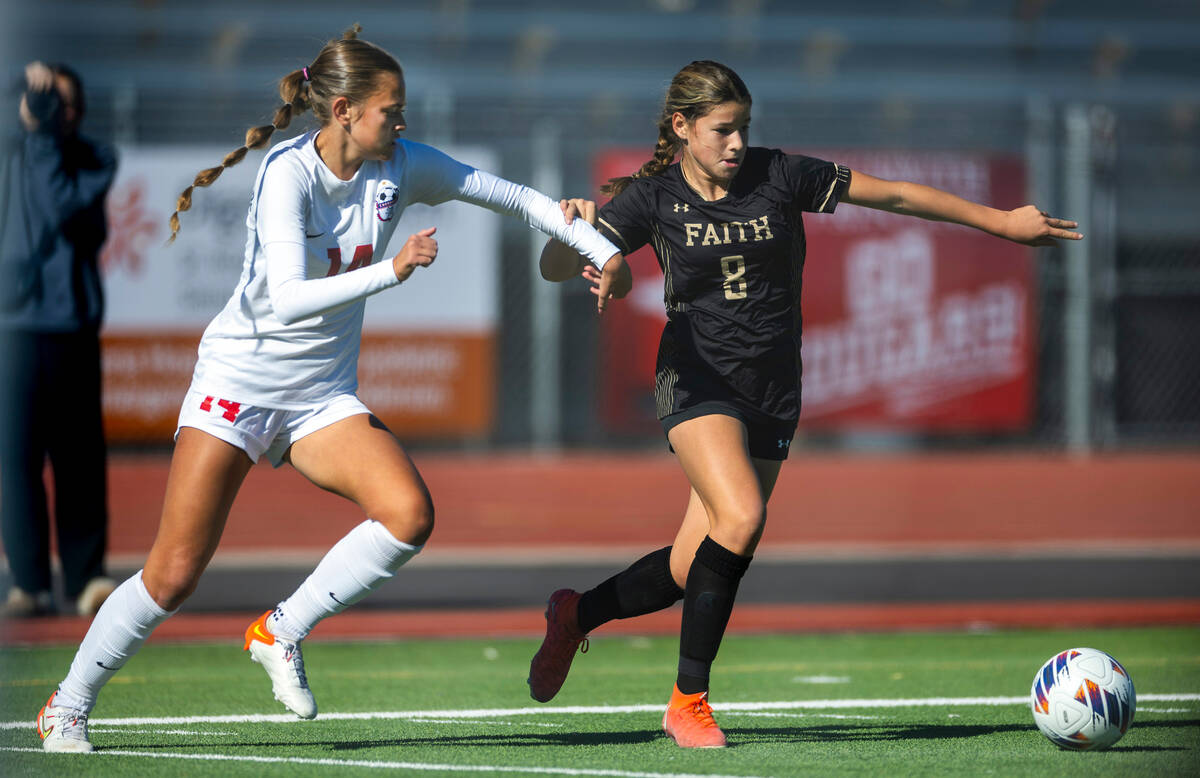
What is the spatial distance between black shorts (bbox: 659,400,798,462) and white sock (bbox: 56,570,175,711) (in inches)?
65.1

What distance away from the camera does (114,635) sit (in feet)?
14.9

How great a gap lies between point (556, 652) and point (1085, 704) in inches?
67.6

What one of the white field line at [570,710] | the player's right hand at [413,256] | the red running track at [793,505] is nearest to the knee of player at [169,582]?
the white field line at [570,710]

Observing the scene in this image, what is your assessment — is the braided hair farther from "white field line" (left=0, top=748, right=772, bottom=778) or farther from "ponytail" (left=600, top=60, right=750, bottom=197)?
"white field line" (left=0, top=748, right=772, bottom=778)

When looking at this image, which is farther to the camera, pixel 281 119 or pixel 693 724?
pixel 693 724

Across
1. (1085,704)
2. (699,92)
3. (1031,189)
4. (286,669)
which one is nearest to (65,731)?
(286,669)

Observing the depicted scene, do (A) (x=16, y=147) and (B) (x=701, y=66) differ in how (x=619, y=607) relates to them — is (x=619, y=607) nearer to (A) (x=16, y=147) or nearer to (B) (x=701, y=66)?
(B) (x=701, y=66)

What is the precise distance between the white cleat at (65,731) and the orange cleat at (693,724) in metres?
1.76

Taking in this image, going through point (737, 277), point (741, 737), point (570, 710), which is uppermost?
point (737, 277)

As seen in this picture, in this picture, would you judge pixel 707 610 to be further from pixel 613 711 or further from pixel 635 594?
pixel 613 711

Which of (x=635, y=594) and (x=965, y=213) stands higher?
(x=965, y=213)

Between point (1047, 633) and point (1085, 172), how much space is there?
Answer: 6.71 metres

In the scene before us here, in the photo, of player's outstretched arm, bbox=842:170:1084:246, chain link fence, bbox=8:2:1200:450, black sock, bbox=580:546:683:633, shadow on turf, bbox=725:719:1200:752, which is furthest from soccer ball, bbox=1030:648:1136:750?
chain link fence, bbox=8:2:1200:450

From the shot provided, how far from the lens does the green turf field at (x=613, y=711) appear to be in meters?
4.50
